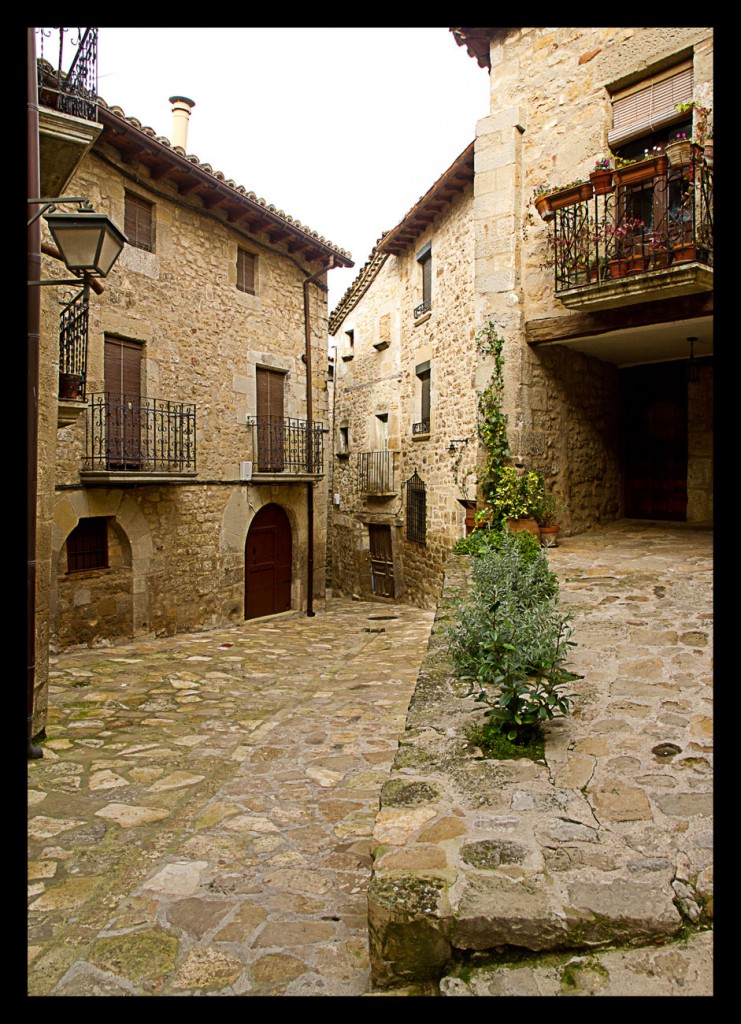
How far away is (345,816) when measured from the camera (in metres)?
3.86

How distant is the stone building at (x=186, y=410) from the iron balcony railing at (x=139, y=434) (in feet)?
0.11

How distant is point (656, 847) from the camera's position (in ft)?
7.36

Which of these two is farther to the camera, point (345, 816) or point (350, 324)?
point (350, 324)

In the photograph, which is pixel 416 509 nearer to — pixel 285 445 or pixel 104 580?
pixel 285 445

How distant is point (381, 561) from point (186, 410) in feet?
24.3

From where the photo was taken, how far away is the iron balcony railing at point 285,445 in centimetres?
1239

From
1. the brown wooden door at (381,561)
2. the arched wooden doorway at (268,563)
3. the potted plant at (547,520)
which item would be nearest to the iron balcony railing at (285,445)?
the arched wooden doorway at (268,563)

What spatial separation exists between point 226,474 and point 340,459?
25.3 feet

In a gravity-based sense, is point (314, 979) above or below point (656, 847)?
below

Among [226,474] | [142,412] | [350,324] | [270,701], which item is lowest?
[270,701]

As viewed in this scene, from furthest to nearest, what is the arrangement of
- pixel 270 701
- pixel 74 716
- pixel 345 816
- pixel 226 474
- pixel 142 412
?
pixel 226 474, pixel 142 412, pixel 270 701, pixel 74 716, pixel 345 816

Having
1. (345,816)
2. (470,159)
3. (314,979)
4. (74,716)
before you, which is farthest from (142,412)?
(314,979)

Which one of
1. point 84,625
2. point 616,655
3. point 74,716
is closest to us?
point 616,655

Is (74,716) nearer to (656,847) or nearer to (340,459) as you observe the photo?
(656,847)
